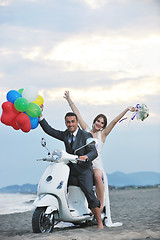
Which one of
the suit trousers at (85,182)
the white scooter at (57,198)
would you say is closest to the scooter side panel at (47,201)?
the white scooter at (57,198)

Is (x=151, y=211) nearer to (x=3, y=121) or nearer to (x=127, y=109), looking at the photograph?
(x=127, y=109)

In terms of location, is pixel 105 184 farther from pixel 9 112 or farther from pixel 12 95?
pixel 12 95

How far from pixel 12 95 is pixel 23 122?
1.20 ft

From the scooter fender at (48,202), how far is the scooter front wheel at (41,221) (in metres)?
0.07

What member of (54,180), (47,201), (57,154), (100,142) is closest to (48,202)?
(47,201)

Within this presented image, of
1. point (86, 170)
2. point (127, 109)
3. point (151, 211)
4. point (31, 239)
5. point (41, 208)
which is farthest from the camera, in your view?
point (151, 211)

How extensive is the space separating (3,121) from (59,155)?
87cm

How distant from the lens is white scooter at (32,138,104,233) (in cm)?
436

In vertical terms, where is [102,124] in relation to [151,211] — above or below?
above

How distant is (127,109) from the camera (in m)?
5.54

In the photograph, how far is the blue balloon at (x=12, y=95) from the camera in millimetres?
4840

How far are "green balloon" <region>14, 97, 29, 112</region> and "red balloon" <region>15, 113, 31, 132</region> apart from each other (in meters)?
0.08

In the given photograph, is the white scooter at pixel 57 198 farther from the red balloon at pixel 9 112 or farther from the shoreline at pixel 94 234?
the red balloon at pixel 9 112

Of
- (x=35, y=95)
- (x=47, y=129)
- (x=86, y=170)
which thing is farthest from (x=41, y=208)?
(x=35, y=95)
